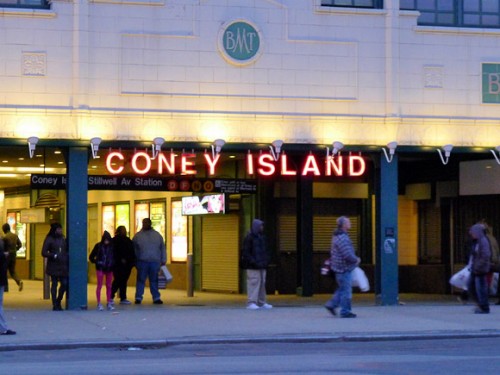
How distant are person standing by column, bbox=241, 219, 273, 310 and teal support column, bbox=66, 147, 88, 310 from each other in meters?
3.39

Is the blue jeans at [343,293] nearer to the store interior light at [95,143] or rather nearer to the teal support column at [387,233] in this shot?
the teal support column at [387,233]

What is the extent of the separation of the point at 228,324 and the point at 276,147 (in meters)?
4.99

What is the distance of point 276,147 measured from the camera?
23312 mm

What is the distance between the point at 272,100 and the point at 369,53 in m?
2.47

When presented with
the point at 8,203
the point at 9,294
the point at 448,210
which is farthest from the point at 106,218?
the point at 448,210

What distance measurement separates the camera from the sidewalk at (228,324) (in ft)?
57.3

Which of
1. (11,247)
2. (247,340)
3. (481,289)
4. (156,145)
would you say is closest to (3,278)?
(247,340)

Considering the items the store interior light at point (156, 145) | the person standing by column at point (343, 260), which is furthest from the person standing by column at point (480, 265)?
the store interior light at point (156, 145)

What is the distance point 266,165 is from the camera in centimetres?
2347

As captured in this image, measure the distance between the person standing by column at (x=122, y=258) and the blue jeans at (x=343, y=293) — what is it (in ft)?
19.9

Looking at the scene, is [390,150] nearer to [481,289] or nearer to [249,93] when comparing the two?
[249,93]

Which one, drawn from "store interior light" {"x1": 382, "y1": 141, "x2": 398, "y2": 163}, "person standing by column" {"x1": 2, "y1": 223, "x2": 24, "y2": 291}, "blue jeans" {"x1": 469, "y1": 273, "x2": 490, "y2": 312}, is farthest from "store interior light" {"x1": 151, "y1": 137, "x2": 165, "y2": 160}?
"person standing by column" {"x1": 2, "y1": 223, "x2": 24, "y2": 291}

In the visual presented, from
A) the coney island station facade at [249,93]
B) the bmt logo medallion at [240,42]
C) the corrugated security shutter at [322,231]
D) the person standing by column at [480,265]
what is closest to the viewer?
the person standing by column at [480,265]

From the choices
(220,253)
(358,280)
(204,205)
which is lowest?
(358,280)
